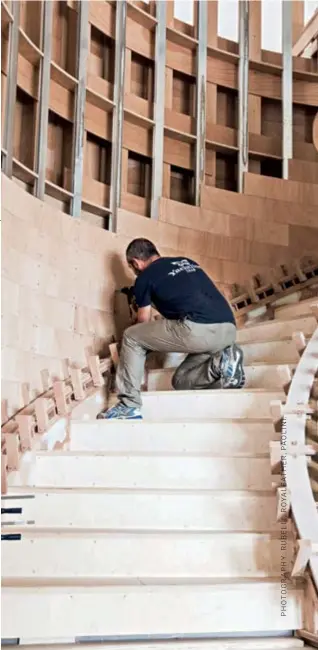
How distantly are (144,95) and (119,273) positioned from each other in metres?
1.40

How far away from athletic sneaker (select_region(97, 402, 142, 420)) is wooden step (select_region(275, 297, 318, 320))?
1.14 meters

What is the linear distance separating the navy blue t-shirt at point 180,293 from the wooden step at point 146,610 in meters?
1.57

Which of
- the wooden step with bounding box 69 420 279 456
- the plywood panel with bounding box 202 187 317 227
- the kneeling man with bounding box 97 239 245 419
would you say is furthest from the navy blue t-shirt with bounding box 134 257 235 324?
the plywood panel with bounding box 202 187 317 227

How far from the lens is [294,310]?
433cm

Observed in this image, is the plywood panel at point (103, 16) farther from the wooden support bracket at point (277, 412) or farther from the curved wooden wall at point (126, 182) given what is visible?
the wooden support bracket at point (277, 412)

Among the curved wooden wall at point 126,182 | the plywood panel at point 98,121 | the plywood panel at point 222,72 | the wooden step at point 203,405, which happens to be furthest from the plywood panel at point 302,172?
the wooden step at point 203,405

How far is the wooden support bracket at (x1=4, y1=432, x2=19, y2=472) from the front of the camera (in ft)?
9.43

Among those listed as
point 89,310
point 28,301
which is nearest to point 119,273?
point 89,310

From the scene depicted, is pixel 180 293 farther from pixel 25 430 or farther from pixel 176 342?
pixel 25 430

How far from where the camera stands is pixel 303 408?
2.80 meters

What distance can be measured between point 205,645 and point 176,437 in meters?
1.04

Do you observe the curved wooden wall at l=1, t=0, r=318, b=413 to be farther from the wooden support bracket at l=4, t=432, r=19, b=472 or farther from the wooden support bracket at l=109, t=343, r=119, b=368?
the wooden support bracket at l=4, t=432, r=19, b=472

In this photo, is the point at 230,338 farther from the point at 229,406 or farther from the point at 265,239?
the point at 265,239

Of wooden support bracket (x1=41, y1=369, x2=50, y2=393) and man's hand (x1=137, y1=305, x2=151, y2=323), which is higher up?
man's hand (x1=137, y1=305, x2=151, y2=323)
